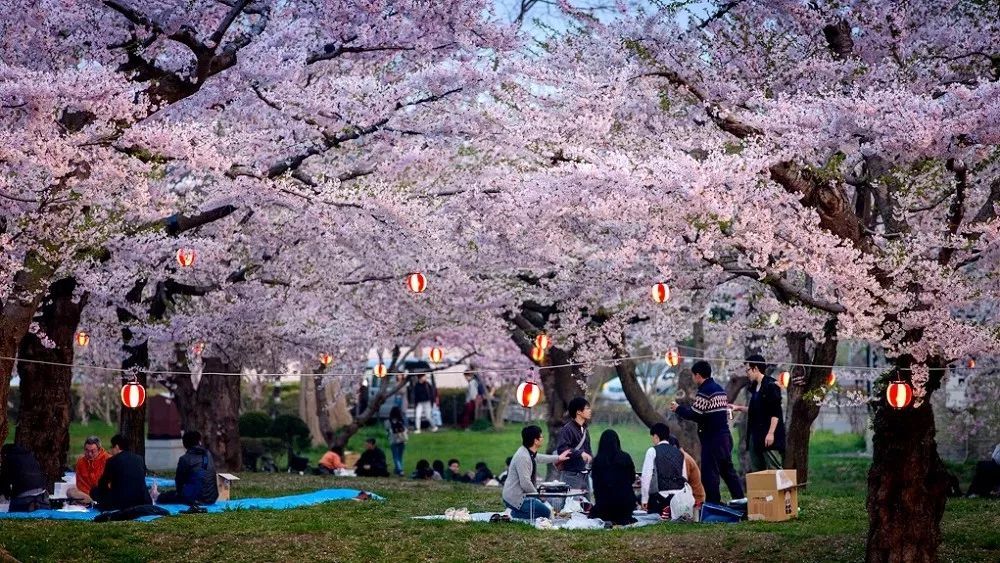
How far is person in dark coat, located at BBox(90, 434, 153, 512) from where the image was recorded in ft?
47.2

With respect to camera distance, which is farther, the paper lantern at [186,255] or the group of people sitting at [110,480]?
the paper lantern at [186,255]

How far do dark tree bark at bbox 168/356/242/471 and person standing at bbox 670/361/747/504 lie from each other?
11.8m

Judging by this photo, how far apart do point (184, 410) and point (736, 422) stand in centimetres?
1342

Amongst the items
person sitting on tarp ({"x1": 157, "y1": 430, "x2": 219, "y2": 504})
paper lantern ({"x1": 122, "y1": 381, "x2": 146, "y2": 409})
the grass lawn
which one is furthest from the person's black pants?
paper lantern ({"x1": 122, "y1": 381, "x2": 146, "y2": 409})

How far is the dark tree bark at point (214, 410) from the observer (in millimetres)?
24031

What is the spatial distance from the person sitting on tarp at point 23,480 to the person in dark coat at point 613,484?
676 cm

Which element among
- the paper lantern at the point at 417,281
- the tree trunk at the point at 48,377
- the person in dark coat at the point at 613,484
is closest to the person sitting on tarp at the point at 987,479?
the person in dark coat at the point at 613,484

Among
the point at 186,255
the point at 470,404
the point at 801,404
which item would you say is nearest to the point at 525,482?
the point at 186,255

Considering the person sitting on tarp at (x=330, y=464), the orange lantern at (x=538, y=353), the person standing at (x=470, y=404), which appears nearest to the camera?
the orange lantern at (x=538, y=353)

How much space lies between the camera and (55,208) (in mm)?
12211

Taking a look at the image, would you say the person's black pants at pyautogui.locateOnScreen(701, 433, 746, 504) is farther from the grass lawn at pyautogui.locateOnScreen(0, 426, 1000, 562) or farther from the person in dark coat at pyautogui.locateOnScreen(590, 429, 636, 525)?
the person in dark coat at pyautogui.locateOnScreen(590, 429, 636, 525)

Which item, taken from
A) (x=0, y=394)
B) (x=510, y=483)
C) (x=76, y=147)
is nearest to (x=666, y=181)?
(x=510, y=483)

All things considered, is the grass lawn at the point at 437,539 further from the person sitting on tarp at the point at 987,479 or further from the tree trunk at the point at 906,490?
the person sitting on tarp at the point at 987,479

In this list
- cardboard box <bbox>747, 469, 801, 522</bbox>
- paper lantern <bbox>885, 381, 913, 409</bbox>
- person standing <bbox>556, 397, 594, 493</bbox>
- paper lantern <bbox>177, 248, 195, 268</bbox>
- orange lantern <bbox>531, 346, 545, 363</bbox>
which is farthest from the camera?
orange lantern <bbox>531, 346, 545, 363</bbox>
